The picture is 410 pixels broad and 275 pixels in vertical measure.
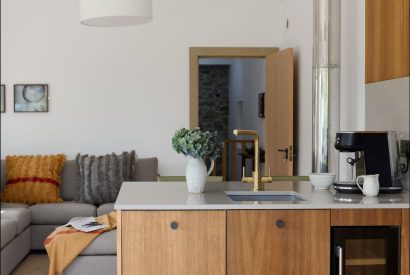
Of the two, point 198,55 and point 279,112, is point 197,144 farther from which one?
point 198,55

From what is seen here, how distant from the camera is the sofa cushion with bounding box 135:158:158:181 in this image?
22.9 ft

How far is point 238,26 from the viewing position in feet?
24.7

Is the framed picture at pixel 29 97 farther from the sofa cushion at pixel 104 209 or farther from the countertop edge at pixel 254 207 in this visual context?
the countertop edge at pixel 254 207

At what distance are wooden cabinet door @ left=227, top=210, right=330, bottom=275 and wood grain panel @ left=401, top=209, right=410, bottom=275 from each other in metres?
0.35

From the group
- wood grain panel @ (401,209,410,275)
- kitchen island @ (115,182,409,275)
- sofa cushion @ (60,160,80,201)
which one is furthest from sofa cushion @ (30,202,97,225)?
wood grain panel @ (401,209,410,275)

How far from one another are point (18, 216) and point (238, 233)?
3.28 meters

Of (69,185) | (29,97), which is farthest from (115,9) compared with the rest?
(29,97)

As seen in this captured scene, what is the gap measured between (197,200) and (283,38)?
440cm

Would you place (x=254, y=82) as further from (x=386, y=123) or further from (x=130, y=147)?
(x=386, y=123)

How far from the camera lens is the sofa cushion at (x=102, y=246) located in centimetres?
477

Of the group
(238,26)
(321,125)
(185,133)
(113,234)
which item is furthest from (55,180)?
(185,133)

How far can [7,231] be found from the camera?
5504 mm

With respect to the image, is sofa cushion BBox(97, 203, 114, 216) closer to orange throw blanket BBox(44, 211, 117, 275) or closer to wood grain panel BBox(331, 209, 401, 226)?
orange throw blanket BBox(44, 211, 117, 275)

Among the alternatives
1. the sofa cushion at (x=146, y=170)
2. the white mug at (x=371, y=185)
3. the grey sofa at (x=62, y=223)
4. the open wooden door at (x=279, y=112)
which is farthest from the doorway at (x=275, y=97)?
the white mug at (x=371, y=185)
